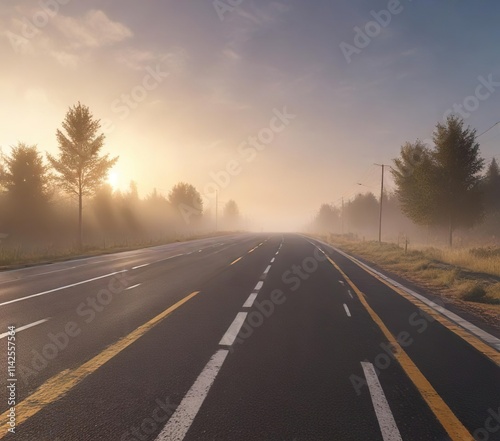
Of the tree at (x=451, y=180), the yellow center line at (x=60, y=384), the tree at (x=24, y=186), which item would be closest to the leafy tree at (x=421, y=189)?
the tree at (x=451, y=180)

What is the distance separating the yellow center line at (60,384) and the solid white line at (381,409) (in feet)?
10.6

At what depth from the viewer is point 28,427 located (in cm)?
292

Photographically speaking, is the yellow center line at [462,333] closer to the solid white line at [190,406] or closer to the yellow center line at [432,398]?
the yellow center line at [432,398]

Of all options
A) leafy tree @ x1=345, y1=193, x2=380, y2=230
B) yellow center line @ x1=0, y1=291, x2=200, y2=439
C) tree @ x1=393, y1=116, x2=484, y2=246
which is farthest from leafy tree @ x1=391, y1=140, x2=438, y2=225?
leafy tree @ x1=345, y1=193, x2=380, y2=230

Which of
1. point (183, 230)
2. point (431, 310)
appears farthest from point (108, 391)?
point (183, 230)

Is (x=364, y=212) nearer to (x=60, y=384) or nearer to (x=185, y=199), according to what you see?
(x=185, y=199)

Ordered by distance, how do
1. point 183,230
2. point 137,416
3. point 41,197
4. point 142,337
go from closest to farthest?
point 137,416
point 142,337
point 41,197
point 183,230

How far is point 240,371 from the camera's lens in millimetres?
4215

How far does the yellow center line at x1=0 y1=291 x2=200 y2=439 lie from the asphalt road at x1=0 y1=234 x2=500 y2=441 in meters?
0.02

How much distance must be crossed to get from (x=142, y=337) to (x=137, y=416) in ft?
8.07

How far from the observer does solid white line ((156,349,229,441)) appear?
2.87m

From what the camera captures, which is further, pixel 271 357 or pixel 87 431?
pixel 271 357

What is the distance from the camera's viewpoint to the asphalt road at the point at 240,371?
3.02 meters

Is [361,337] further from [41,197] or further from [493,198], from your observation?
[493,198]
